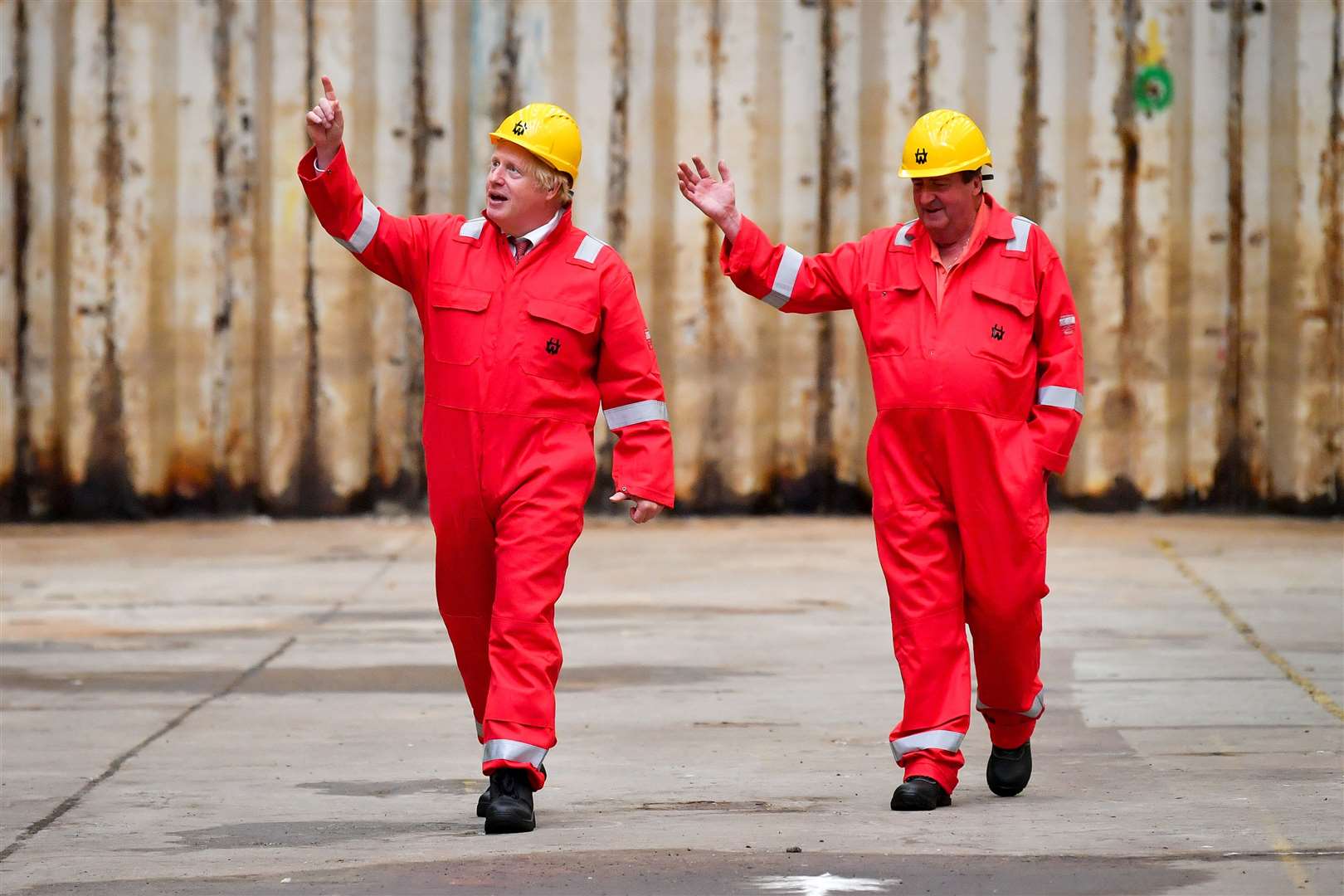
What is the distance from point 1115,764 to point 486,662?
58.4 inches

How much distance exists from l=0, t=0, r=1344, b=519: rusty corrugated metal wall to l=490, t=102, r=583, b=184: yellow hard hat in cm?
531

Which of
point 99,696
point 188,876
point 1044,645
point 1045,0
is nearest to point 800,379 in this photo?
point 1045,0

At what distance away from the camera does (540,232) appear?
14.8ft

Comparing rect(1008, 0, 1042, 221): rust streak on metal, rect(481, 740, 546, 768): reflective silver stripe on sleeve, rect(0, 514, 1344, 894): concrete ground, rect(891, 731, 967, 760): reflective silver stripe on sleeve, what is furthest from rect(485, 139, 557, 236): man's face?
rect(1008, 0, 1042, 221): rust streak on metal

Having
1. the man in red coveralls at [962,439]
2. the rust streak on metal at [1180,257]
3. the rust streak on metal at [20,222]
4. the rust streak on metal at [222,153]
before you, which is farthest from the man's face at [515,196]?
the rust streak on metal at [1180,257]

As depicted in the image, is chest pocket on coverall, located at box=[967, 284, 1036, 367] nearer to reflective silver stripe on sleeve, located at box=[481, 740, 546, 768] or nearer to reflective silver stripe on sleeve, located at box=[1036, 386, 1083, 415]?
reflective silver stripe on sleeve, located at box=[1036, 386, 1083, 415]

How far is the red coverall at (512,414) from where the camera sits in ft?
14.1

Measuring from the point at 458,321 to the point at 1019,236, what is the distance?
48.4 inches

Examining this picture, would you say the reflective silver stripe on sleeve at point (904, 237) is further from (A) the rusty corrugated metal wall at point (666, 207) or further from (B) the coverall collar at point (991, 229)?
(A) the rusty corrugated metal wall at point (666, 207)

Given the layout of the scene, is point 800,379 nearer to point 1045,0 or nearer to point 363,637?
point 1045,0

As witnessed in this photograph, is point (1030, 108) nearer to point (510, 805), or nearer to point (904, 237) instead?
point (904, 237)

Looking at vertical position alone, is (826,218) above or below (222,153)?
below

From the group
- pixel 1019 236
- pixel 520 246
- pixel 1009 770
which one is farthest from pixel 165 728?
pixel 1019 236

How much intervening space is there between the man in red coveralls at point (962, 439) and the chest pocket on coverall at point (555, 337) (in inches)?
24.1
